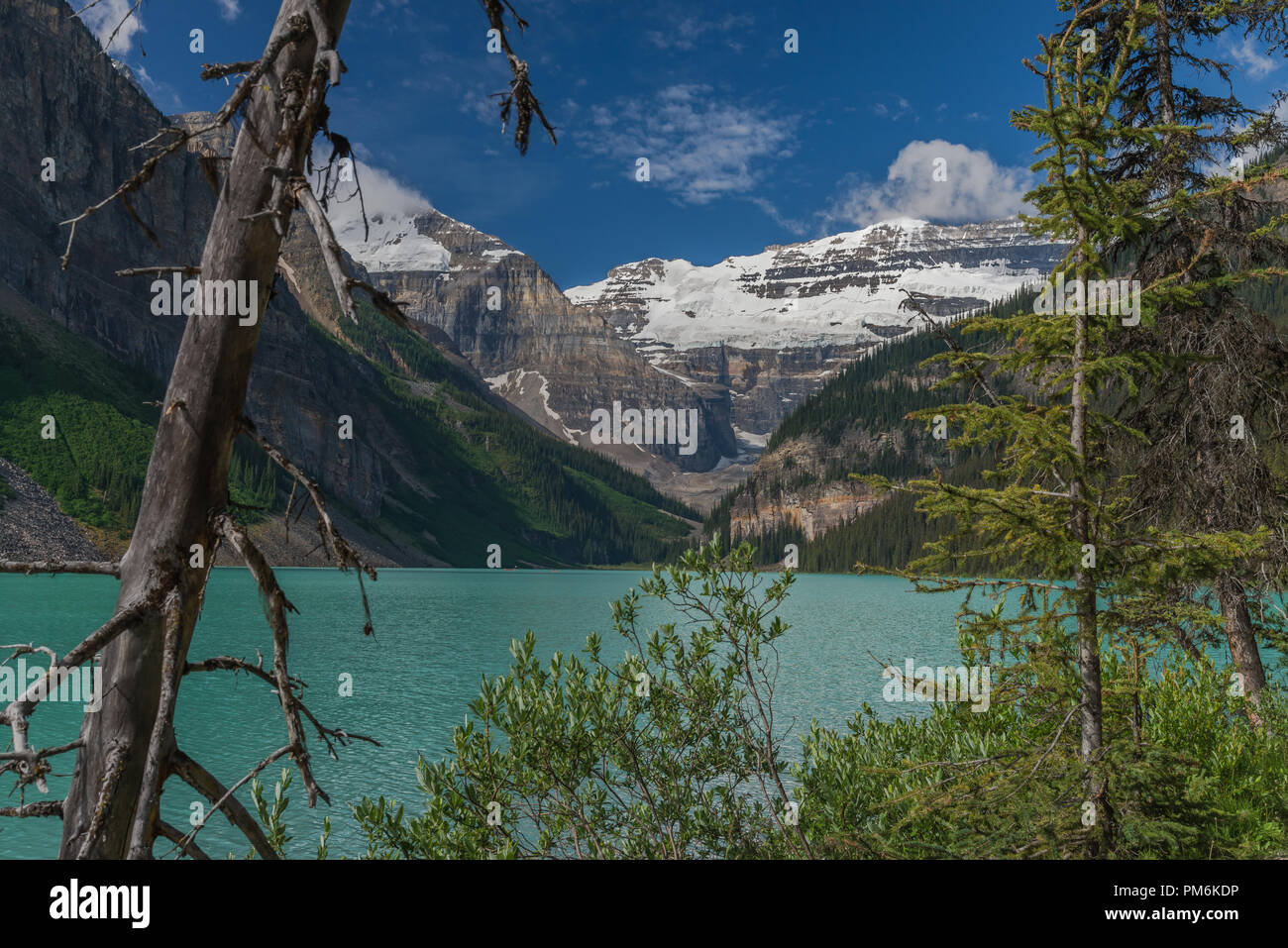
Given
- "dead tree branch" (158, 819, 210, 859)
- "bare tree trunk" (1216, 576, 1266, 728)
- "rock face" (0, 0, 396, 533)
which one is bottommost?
"bare tree trunk" (1216, 576, 1266, 728)

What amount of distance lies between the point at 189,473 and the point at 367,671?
39.8 m

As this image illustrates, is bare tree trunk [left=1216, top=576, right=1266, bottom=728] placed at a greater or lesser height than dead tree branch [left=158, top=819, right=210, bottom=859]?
lesser

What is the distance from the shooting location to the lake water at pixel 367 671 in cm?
2032

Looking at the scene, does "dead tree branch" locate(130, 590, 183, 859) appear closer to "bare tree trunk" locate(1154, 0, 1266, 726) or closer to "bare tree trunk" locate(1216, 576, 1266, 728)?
"bare tree trunk" locate(1154, 0, 1266, 726)

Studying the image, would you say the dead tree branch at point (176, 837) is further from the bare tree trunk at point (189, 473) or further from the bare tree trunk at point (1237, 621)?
the bare tree trunk at point (1237, 621)

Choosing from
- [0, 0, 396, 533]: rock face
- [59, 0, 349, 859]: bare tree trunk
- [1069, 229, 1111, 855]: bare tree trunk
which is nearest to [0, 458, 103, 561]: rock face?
[0, 0, 396, 533]: rock face

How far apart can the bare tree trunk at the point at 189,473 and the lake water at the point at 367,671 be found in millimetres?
1392

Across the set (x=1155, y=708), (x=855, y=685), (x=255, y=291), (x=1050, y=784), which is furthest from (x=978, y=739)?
(x=855, y=685)

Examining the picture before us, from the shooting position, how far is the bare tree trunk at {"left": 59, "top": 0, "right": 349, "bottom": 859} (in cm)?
243

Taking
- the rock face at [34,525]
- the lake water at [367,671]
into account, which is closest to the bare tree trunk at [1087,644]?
the lake water at [367,671]

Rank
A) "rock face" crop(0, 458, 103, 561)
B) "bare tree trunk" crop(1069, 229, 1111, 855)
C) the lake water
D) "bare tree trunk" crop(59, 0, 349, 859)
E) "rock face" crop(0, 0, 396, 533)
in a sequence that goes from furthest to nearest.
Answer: "rock face" crop(0, 0, 396, 533) < "rock face" crop(0, 458, 103, 561) < the lake water < "bare tree trunk" crop(1069, 229, 1111, 855) < "bare tree trunk" crop(59, 0, 349, 859)

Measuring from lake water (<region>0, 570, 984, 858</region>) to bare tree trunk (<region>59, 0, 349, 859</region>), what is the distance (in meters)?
1.39
